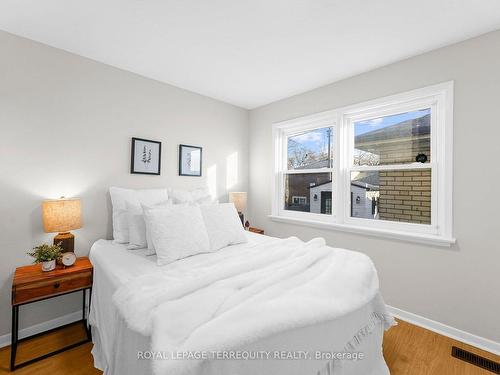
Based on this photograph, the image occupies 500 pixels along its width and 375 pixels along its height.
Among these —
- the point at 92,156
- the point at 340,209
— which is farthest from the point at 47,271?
the point at 340,209

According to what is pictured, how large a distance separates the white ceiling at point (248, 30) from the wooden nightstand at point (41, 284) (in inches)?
76.7

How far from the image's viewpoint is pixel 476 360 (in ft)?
6.01

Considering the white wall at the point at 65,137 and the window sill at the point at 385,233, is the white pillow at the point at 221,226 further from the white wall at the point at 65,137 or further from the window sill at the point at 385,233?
the window sill at the point at 385,233

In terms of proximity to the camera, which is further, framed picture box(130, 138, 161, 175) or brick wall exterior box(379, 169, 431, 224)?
framed picture box(130, 138, 161, 175)

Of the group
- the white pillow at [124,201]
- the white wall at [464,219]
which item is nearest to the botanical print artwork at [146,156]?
the white pillow at [124,201]

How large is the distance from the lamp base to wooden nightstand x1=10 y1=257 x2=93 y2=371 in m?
0.16

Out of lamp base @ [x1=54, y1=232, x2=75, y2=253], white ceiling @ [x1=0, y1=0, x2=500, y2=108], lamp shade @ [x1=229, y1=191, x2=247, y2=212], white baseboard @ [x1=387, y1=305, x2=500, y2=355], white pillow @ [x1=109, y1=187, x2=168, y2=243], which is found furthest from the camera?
lamp shade @ [x1=229, y1=191, x2=247, y2=212]

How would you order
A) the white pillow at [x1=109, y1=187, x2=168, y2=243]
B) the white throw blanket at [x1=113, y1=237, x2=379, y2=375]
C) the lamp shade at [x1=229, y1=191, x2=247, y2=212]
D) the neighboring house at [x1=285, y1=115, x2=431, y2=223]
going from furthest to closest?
the lamp shade at [x1=229, y1=191, x2=247, y2=212], the neighboring house at [x1=285, y1=115, x2=431, y2=223], the white pillow at [x1=109, y1=187, x2=168, y2=243], the white throw blanket at [x1=113, y1=237, x2=379, y2=375]

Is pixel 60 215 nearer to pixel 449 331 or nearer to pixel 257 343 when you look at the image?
pixel 257 343

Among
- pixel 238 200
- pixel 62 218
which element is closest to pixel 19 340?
pixel 62 218

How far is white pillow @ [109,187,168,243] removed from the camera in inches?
89.8

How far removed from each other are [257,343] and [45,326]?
7.63 ft

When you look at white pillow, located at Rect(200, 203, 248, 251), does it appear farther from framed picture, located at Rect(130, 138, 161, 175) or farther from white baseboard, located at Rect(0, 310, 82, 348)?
white baseboard, located at Rect(0, 310, 82, 348)

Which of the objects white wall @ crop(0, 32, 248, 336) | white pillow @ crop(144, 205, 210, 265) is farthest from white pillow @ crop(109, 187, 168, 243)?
white pillow @ crop(144, 205, 210, 265)
